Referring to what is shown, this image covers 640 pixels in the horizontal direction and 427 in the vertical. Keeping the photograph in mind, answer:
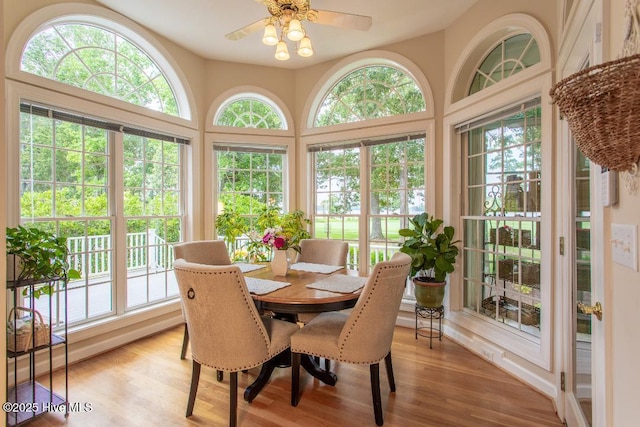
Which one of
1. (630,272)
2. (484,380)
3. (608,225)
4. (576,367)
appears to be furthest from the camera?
(484,380)

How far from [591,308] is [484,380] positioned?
152 cm

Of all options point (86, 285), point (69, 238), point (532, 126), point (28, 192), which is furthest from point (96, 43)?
point (532, 126)

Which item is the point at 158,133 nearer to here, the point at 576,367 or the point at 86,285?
the point at 86,285

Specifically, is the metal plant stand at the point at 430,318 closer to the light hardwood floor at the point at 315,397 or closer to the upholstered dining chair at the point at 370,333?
the light hardwood floor at the point at 315,397

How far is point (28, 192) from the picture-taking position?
2510mm

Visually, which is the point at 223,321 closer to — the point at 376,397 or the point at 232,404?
the point at 232,404

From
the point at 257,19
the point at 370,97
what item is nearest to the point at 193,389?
the point at 257,19

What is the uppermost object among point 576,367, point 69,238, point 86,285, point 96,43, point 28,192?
point 96,43

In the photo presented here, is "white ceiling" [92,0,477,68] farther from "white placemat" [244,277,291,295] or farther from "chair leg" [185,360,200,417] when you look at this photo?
"chair leg" [185,360,200,417]

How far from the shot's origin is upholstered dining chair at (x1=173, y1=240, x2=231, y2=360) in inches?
109

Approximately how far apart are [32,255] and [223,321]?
4.11ft

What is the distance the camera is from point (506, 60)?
2730 millimetres

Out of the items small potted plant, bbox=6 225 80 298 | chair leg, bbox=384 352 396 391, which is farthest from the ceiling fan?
chair leg, bbox=384 352 396 391

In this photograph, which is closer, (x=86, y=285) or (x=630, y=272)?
(x=630, y=272)
